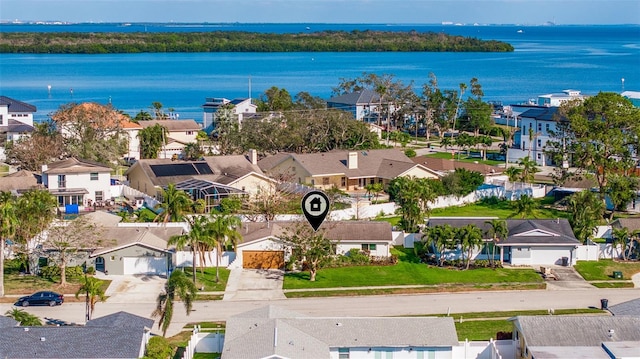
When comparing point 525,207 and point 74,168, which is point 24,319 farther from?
point 525,207

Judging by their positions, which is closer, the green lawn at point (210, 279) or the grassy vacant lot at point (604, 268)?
the green lawn at point (210, 279)

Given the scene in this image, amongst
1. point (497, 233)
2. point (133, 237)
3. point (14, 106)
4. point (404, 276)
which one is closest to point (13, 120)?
point (14, 106)

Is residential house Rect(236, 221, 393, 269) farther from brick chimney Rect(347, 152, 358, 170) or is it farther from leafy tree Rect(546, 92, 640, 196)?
leafy tree Rect(546, 92, 640, 196)

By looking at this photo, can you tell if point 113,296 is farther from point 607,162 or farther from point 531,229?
point 607,162

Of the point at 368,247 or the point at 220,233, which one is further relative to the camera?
the point at 368,247

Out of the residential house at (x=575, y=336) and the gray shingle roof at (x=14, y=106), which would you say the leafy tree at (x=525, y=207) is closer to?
the residential house at (x=575, y=336)

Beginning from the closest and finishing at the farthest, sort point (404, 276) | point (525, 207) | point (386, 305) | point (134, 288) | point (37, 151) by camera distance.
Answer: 1. point (386, 305)
2. point (134, 288)
3. point (404, 276)
4. point (525, 207)
5. point (37, 151)

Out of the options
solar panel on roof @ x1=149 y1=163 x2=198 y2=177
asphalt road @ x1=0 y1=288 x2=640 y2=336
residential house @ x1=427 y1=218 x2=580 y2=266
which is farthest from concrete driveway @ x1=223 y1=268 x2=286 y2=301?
solar panel on roof @ x1=149 y1=163 x2=198 y2=177

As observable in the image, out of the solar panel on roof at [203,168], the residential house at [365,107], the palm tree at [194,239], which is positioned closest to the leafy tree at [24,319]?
the palm tree at [194,239]

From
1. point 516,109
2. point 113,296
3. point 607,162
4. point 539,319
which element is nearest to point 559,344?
point 539,319
